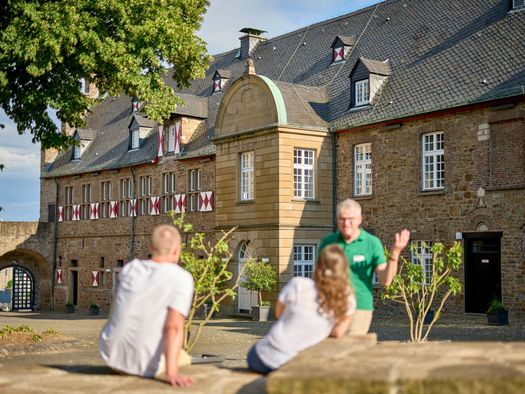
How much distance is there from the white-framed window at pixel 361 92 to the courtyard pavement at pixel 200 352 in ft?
22.0

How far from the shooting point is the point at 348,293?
5855 millimetres

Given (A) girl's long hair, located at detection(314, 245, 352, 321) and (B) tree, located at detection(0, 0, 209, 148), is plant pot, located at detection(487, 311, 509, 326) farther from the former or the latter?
(A) girl's long hair, located at detection(314, 245, 352, 321)

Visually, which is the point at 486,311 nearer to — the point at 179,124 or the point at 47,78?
the point at 47,78

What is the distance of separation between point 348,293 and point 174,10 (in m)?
15.8

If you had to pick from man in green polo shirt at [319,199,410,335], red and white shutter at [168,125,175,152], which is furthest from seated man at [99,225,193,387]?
red and white shutter at [168,125,175,152]

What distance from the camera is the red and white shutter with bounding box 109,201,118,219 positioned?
40.0 meters

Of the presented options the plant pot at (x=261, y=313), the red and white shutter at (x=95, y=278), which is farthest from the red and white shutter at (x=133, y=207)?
the plant pot at (x=261, y=313)

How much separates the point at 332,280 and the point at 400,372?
131cm

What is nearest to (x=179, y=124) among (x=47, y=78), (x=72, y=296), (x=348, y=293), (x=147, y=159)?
(x=147, y=159)

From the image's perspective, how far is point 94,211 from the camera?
1645 inches

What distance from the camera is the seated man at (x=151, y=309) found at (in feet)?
18.5

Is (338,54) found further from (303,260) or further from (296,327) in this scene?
(296,327)

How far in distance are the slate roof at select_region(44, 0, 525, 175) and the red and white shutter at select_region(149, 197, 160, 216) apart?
1.83 metres

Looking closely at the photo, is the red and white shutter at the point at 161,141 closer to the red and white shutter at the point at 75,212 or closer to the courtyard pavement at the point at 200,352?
the red and white shutter at the point at 75,212
